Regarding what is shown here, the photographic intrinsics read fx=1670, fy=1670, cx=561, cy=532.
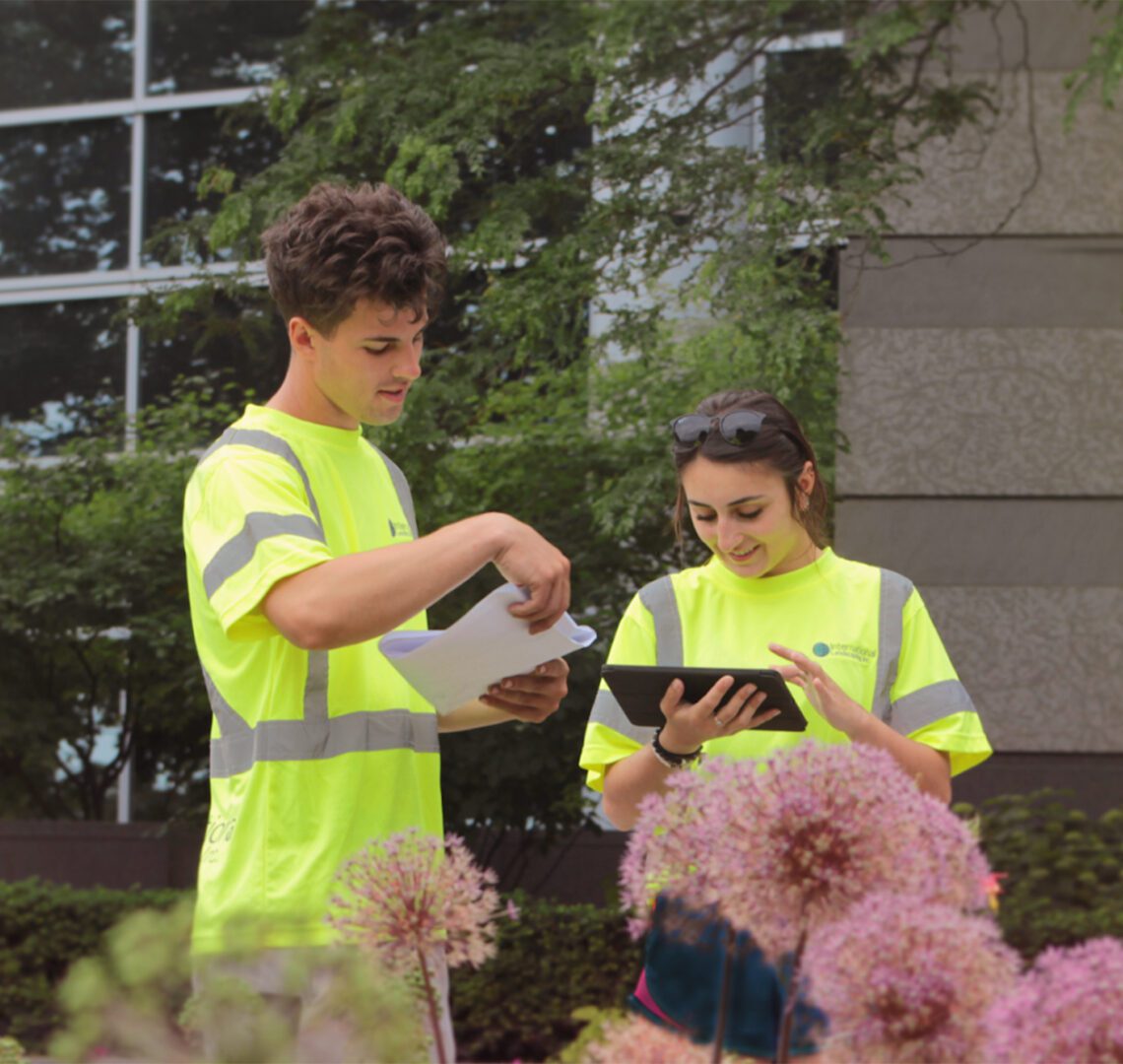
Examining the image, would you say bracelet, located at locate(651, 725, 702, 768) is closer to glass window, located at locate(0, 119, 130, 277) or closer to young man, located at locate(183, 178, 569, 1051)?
young man, located at locate(183, 178, 569, 1051)

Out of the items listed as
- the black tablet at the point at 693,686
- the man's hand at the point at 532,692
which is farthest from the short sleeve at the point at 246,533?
the black tablet at the point at 693,686

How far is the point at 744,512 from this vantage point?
2826 mm

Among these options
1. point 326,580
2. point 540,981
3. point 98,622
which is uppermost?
point 326,580

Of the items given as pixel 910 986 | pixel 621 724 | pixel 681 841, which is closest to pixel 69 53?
pixel 621 724

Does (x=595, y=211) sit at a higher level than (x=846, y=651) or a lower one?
higher

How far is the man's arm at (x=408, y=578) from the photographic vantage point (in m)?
2.00

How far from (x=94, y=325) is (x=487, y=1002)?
686 centimetres

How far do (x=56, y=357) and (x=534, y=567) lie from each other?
36.8ft

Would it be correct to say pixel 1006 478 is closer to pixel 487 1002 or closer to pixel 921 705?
pixel 487 1002

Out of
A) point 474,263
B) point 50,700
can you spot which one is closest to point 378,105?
point 474,263

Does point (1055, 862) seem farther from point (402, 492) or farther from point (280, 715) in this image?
point (280, 715)

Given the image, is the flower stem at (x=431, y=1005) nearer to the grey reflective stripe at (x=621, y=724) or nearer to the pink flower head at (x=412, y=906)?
the pink flower head at (x=412, y=906)

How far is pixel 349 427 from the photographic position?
2.48m

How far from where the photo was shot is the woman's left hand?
2.51m
